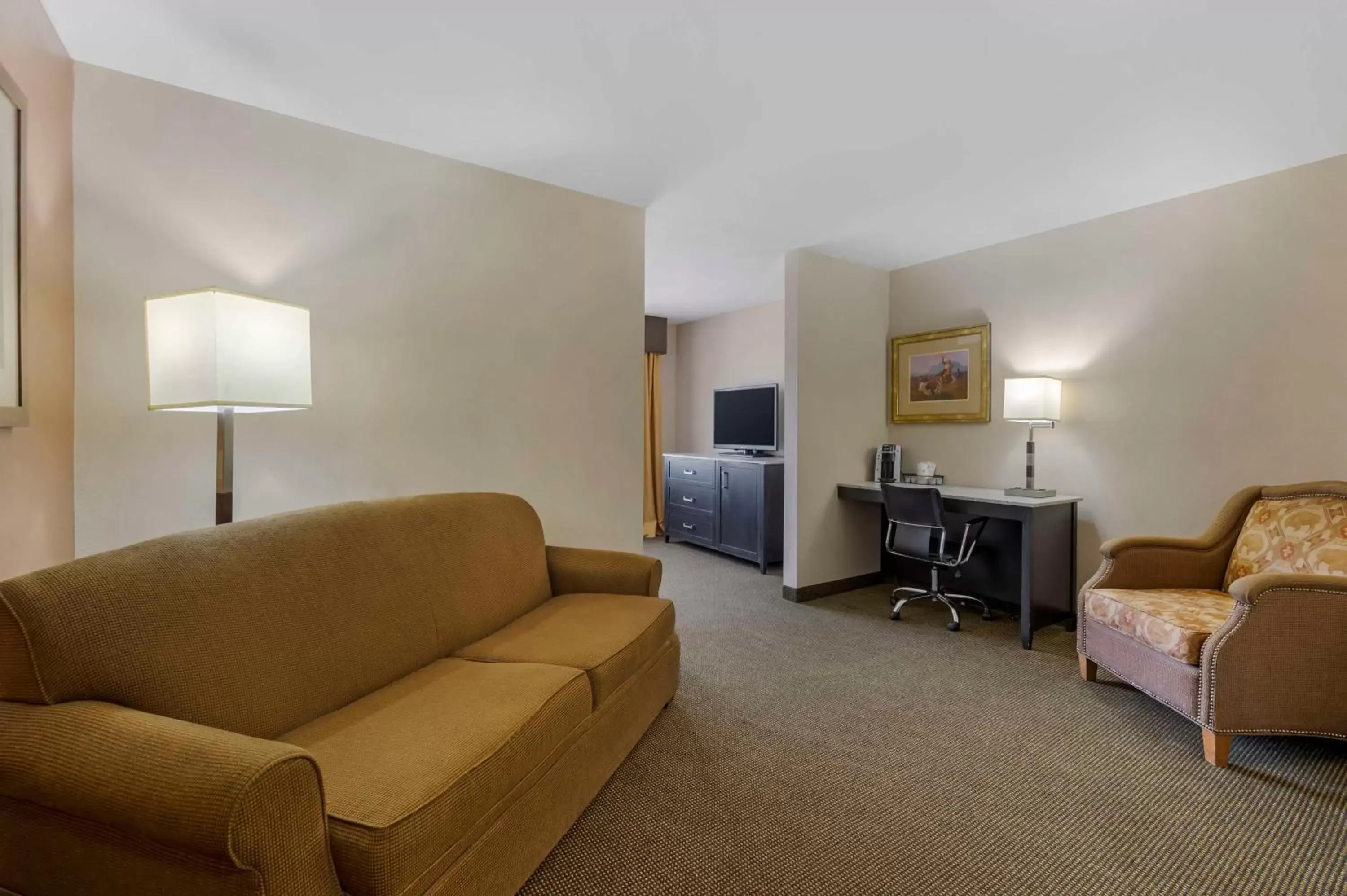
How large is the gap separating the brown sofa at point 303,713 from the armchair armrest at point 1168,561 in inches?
83.7

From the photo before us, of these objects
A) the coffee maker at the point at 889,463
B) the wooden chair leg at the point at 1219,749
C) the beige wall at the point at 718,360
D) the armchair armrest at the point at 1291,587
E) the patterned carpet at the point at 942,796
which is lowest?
the patterned carpet at the point at 942,796

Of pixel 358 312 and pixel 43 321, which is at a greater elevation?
pixel 358 312

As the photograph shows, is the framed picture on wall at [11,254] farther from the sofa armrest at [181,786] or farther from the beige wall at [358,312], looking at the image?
the sofa armrest at [181,786]

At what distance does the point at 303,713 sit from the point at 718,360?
5268 millimetres

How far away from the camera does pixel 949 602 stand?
3588mm

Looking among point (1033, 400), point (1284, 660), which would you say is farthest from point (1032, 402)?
point (1284, 660)

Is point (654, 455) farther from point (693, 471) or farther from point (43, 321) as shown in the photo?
point (43, 321)

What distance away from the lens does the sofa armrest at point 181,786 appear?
885 millimetres

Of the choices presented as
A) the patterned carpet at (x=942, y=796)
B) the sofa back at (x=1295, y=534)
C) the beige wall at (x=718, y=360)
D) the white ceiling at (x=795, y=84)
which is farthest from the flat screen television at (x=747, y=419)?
the sofa back at (x=1295, y=534)

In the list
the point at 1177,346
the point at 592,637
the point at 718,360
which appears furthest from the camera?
the point at 718,360

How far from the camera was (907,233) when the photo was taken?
370cm

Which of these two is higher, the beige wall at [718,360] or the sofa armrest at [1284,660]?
the beige wall at [718,360]

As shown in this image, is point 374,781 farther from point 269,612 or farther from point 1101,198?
point 1101,198

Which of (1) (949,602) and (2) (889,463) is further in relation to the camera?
(2) (889,463)
